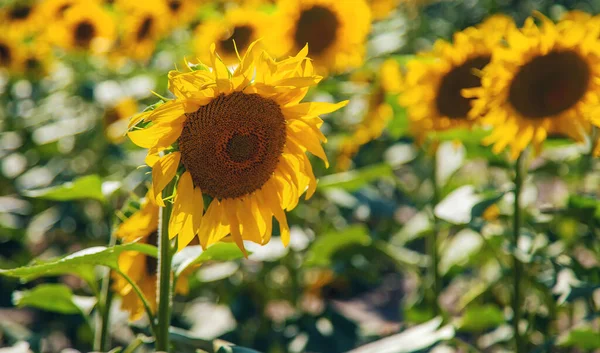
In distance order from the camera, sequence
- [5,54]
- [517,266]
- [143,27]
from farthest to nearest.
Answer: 1. [5,54]
2. [143,27]
3. [517,266]

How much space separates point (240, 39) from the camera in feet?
9.77

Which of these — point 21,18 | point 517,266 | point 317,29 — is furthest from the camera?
point 21,18

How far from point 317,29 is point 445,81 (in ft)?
2.74

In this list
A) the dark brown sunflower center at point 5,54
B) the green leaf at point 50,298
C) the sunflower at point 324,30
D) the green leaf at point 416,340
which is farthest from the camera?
the dark brown sunflower center at point 5,54

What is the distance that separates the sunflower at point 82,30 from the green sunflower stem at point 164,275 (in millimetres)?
2684

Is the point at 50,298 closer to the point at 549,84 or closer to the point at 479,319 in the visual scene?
the point at 479,319

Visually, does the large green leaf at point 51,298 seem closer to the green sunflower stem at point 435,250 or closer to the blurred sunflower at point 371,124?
the green sunflower stem at point 435,250

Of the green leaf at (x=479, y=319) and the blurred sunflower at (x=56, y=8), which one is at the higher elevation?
the blurred sunflower at (x=56, y=8)

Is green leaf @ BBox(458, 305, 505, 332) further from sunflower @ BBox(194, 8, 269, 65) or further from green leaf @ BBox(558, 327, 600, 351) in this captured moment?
sunflower @ BBox(194, 8, 269, 65)

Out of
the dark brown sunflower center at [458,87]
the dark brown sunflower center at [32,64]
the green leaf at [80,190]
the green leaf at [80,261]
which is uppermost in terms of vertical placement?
the green leaf at [80,261]

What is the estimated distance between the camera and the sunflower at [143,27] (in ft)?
11.8

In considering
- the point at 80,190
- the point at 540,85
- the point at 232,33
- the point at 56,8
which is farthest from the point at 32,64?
the point at 540,85

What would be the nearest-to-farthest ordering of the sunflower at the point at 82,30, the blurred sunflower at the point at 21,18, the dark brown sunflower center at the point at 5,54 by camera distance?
the sunflower at the point at 82,30
the dark brown sunflower center at the point at 5,54
the blurred sunflower at the point at 21,18

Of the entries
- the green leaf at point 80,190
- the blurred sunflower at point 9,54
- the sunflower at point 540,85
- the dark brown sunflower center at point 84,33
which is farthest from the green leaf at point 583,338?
the blurred sunflower at point 9,54
